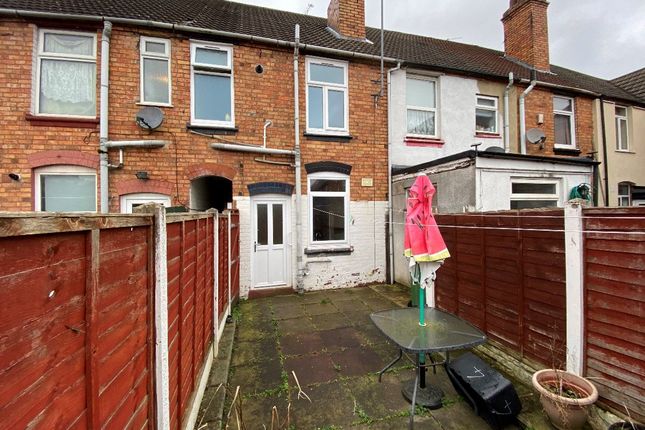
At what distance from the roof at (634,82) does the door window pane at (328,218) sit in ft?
39.8

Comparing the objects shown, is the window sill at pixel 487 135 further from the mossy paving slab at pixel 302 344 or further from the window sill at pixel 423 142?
the mossy paving slab at pixel 302 344

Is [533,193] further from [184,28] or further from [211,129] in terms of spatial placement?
[184,28]

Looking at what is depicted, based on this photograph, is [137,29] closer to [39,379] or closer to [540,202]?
[39,379]

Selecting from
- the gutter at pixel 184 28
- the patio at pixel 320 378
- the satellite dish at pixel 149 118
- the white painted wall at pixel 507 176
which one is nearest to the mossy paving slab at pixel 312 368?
the patio at pixel 320 378

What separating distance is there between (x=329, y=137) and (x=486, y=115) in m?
5.04

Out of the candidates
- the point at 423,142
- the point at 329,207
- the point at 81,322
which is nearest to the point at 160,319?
the point at 81,322

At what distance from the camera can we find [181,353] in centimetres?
213

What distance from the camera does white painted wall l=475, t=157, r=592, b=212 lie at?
197 inches

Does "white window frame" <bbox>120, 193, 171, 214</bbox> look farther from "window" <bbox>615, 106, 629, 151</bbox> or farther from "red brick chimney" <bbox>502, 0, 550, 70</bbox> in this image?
"window" <bbox>615, 106, 629, 151</bbox>

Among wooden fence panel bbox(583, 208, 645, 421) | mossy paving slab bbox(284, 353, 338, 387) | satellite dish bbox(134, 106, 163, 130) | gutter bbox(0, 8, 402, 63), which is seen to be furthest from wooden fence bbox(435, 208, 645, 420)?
satellite dish bbox(134, 106, 163, 130)

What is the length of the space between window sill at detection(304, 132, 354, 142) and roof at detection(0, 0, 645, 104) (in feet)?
6.75

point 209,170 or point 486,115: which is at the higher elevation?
point 486,115

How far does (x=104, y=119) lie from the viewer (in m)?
5.61

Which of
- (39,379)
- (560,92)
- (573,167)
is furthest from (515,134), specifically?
(39,379)
